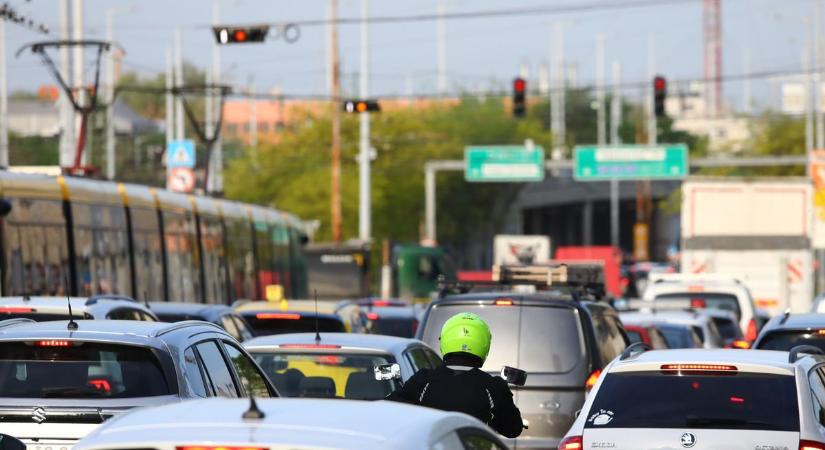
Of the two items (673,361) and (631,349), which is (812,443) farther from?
(631,349)

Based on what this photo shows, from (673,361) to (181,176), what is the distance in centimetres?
4009

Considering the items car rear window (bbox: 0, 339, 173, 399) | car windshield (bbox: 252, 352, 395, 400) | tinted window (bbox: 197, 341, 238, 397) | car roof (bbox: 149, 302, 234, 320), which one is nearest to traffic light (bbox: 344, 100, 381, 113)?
car roof (bbox: 149, 302, 234, 320)

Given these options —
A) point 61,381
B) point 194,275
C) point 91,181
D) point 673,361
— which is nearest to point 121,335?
point 61,381

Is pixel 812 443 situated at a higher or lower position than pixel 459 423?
lower

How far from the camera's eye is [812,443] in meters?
8.54

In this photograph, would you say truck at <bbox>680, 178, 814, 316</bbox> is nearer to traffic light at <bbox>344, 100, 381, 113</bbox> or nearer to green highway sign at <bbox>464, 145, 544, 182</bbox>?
traffic light at <bbox>344, 100, 381, 113</bbox>

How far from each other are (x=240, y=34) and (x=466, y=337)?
24.7 metres

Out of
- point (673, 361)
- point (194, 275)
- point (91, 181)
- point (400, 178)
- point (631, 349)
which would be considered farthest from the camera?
point (400, 178)

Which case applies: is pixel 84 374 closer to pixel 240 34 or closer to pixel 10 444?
pixel 10 444

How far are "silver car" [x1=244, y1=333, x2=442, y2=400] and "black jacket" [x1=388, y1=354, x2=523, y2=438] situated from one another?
3.32m

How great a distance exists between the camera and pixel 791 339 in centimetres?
1363

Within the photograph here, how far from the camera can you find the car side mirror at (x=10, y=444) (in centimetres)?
643

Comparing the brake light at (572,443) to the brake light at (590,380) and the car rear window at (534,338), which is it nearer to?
the brake light at (590,380)

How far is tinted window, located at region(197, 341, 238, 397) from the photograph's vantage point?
31.1ft
